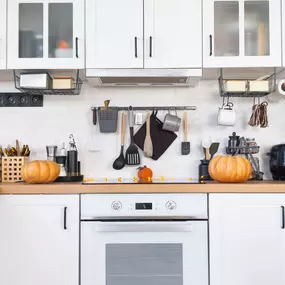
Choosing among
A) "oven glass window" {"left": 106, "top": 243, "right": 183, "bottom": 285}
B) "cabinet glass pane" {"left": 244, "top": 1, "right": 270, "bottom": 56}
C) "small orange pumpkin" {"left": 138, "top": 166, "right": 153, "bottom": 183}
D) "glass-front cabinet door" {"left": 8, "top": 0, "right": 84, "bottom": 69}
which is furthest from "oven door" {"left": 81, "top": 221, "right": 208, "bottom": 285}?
"cabinet glass pane" {"left": 244, "top": 1, "right": 270, "bottom": 56}

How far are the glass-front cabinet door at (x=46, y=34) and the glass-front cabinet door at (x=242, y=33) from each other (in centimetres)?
80

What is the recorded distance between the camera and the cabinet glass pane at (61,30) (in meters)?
2.36

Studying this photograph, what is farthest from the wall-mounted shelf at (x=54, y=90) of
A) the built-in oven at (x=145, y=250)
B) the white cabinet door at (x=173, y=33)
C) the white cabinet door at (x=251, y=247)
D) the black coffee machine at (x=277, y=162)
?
the black coffee machine at (x=277, y=162)

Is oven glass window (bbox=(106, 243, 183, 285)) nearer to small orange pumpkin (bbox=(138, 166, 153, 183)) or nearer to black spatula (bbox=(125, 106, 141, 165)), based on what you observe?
small orange pumpkin (bbox=(138, 166, 153, 183))

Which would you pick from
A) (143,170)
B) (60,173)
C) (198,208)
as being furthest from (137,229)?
(60,173)

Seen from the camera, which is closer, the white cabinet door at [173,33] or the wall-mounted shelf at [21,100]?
the white cabinet door at [173,33]

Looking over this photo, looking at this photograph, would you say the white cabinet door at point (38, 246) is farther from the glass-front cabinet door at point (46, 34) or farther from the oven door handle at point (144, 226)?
the glass-front cabinet door at point (46, 34)

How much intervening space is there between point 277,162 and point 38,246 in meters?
1.59

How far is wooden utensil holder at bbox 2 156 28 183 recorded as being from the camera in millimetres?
2484

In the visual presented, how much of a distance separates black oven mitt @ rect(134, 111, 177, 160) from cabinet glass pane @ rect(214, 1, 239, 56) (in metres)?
0.66

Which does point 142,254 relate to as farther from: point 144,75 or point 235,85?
point 235,85

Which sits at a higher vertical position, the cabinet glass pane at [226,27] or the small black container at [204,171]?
the cabinet glass pane at [226,27]

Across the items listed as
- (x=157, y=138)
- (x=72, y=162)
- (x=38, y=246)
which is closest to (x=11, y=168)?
(x=72, y=162)

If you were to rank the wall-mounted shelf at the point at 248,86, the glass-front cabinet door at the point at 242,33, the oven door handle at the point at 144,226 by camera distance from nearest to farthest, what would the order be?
the oven door handle at the point at 144,226
the glass-front cabinet door at the point at 242,33
the wall-mounted shelf at the point at 248,86
